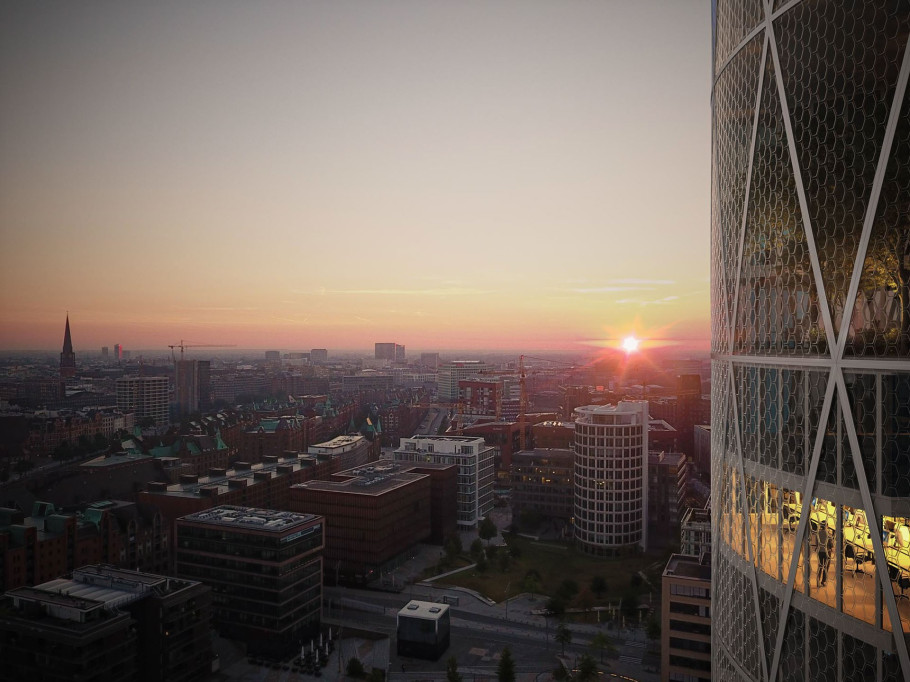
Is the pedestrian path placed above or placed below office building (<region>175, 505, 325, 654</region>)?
below

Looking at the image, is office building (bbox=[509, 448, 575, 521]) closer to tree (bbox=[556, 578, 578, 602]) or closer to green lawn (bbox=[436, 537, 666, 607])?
green lawn (bbox=[436, 537, 666, 607])

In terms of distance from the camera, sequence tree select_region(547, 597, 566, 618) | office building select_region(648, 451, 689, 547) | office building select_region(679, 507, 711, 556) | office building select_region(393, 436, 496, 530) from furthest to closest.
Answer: office building select_region(393, 436, 496, 530) → office building select_region(648, 451, 689, 547) → office building select_region(679, 507, 711, 556) → tree select_region(547, 597, 566, 618)

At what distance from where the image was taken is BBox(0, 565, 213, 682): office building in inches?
824

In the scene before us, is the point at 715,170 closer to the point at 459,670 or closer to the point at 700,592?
the point at 700,592

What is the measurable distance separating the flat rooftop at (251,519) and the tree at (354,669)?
6.18m

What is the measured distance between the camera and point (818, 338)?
7.89 meters

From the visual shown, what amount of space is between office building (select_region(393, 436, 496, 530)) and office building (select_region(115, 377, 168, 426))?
5540 cm

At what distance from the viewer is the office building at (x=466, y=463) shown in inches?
1886

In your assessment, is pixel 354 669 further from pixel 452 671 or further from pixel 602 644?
pixel 602 644

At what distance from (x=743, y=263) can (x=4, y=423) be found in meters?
63.0

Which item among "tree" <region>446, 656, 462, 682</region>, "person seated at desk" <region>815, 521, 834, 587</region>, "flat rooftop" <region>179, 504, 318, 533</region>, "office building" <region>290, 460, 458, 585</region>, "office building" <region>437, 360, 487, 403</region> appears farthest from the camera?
"office building" <region>437, 360, 487, 403</region>

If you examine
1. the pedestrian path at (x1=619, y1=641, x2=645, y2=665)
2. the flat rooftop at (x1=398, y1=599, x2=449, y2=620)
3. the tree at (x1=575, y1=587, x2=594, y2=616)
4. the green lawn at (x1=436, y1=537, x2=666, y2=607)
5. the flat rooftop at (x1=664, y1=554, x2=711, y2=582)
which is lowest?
the pedestrian path at (x1=619, y1=641, x2=645, y2=665)

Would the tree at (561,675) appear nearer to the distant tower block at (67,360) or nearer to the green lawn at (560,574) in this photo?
the green lawn at (560,574)

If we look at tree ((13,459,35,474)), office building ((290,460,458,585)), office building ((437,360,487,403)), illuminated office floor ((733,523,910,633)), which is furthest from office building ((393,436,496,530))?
office building ((437,360,487,403))
